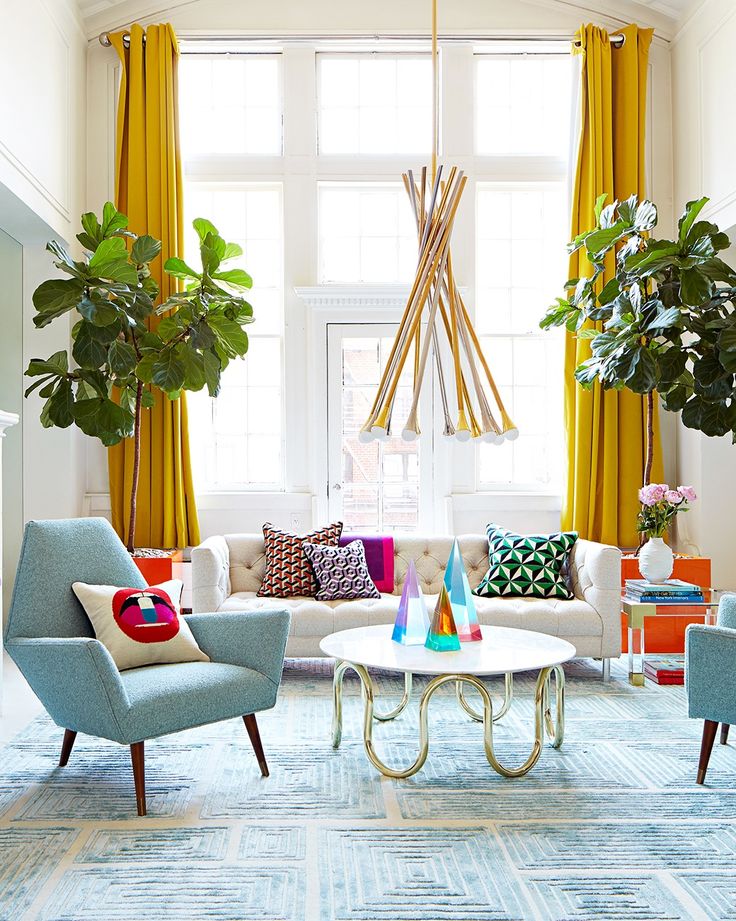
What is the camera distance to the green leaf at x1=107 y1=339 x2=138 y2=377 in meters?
4.89

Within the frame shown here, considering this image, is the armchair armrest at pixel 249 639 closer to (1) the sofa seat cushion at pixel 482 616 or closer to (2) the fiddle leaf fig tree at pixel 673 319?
(1) the sofa seat cushion at pixel 482 616

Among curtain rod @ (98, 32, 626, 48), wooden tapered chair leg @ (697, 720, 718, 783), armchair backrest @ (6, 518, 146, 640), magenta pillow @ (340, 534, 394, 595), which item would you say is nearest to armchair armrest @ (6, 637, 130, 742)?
armchair backrest @ (6, 518, 146, 640)

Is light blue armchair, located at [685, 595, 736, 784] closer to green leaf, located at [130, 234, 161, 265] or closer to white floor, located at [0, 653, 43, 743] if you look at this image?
white floor, located at [0, 653, 43, 743]

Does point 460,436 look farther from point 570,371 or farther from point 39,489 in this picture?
point 39,489

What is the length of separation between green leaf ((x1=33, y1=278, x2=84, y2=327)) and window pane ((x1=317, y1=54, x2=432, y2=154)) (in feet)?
7.23

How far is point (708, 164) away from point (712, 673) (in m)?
3.71

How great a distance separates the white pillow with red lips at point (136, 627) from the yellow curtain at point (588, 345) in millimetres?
3291

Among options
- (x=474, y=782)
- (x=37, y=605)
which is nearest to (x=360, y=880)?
(x=474, y=782)

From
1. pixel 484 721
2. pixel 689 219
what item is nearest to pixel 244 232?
pixel 689 219

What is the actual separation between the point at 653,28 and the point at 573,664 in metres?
4.22

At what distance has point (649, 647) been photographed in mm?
4926

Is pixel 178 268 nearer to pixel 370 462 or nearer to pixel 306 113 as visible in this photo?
pixel 306 113

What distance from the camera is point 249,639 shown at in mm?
3188

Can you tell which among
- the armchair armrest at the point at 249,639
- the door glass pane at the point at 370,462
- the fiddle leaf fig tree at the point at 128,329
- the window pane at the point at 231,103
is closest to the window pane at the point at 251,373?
the window pane at the point at 231,103
